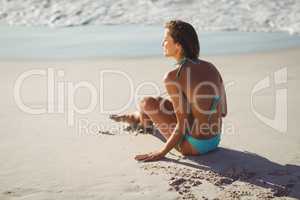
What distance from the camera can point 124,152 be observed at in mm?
3871

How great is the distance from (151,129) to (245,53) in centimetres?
332

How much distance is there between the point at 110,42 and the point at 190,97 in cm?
485

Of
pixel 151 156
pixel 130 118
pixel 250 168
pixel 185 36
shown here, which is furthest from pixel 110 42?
pixel 250 168

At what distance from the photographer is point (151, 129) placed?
4297mm

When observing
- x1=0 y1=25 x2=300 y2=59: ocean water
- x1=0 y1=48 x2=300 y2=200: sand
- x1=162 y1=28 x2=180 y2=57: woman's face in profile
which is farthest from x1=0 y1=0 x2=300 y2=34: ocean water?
x1=162 y1=28 x2=180 y2=57: woman's face in profile

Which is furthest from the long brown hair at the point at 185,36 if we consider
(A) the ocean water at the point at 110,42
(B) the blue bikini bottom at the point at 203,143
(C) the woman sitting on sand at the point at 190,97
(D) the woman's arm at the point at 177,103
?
(A) the ocean water at the point at 110,42

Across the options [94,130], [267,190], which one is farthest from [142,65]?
[267,190]

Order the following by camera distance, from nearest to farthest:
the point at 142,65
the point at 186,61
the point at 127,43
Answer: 1. the point at 186,61
2. the point at 142,65
3. the point at 127,43

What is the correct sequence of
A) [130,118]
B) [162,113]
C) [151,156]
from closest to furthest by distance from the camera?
1. [151,156]
2. [162,113]
3. [130,118]

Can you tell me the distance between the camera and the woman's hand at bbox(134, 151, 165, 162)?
3607mm

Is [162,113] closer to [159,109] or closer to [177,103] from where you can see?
[159,109]

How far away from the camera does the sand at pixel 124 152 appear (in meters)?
3.15

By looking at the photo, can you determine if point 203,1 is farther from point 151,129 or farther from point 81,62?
point 151,129

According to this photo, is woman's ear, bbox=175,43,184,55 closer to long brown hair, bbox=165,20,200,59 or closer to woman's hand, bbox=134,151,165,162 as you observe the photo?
long brown hair, bbox=165,20,200,59
